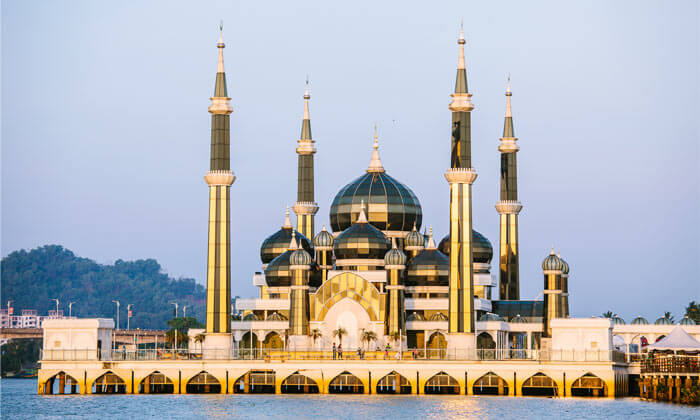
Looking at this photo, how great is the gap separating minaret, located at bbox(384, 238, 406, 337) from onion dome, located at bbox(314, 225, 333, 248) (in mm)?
8933

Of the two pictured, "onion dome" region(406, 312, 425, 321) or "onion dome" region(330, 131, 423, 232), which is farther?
"onion dome" region(330, 131, 423, 232)

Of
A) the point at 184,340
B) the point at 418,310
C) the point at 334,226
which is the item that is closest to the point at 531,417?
the point at 418,310

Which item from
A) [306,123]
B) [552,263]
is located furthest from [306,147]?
[552,263]

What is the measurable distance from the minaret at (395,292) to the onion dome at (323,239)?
893 cm

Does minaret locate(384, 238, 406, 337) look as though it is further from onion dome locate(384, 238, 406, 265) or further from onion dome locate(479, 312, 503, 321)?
onion dome locate(479, 312, 503, 321)

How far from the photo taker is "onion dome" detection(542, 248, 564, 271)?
10225 cm

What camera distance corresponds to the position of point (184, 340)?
5787 inches

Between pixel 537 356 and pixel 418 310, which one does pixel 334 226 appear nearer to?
pixel 418 310

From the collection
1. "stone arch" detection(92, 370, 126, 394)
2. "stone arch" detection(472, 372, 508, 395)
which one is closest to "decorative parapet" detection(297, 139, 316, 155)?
"stone arch" detection(92, 370, 126, 394)

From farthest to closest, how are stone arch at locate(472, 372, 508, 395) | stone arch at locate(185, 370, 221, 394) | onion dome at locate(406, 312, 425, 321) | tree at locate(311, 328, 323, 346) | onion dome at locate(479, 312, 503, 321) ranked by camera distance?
onion dome at locate(479, 312, 503, 321), onion dome at locate(406, 312, 425, 321), tree at locate(311, 328, 323, 346), stone arch at locate(185, 370, 221, 394), stone arch at locate(472, 372, 508, 395)

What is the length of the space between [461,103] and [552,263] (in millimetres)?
14372

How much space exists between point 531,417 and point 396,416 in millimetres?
7038

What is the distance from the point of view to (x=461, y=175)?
94.2 metres

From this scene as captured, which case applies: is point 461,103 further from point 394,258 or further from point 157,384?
point 157,384
